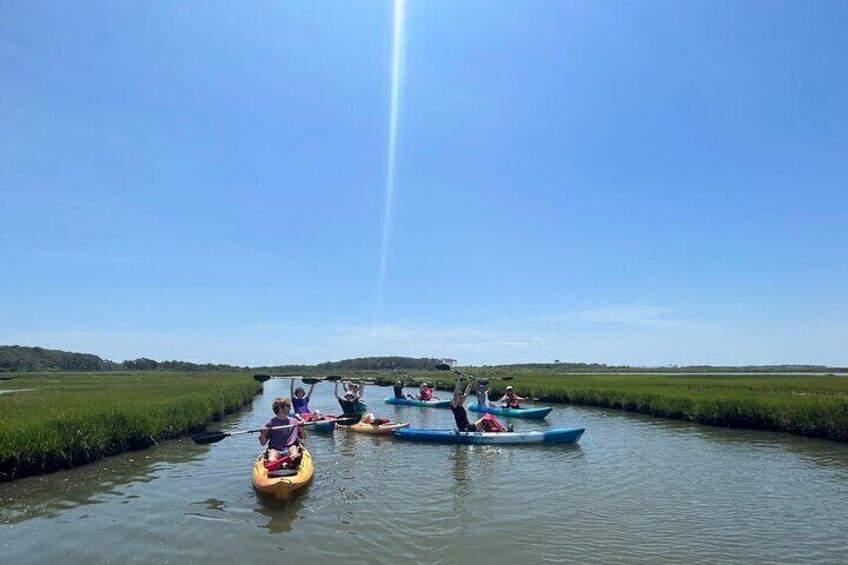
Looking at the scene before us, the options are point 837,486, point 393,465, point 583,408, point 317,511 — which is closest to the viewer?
point 317,511

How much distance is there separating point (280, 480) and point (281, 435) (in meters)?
2.07

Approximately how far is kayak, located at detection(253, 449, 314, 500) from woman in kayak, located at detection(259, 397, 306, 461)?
54cm

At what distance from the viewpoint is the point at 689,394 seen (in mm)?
26703

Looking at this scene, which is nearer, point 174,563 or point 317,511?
point 174,563

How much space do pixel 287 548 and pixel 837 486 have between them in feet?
39.7

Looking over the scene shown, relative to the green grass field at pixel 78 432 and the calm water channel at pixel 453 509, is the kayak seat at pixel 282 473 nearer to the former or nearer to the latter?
the calm water channel at pixel 453 509

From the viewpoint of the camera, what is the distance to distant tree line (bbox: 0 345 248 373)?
114812 mm

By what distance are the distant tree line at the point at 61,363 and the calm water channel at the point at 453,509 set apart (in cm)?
11697

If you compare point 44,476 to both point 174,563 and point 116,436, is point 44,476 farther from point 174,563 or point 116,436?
point 174,563

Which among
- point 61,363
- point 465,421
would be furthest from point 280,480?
point 61,363

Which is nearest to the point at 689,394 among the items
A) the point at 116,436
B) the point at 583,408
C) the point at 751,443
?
the point at 583,408

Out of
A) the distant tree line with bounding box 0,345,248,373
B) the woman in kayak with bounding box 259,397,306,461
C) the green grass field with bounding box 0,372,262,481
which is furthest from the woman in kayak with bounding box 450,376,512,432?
the distant tree line with bounding box 0,345,248,373

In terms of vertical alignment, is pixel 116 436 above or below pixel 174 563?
above

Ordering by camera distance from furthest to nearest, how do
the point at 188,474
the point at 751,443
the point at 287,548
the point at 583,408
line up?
the point at 583,408 < the point at 751,443 < the point at 188,474 < the point at 287,548
